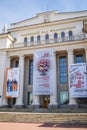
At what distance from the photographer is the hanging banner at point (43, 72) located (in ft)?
81.8

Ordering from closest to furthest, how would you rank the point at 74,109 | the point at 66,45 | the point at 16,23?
the point at 74,109 → the point at 66,45 → the point at 16,23

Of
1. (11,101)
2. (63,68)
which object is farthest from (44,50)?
(11,101)

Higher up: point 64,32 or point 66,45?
point 64,32

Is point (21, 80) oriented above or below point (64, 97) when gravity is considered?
above

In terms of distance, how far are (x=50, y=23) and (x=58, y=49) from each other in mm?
5862

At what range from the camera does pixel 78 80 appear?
23.8 m

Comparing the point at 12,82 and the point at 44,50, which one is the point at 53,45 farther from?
the point at 12,82

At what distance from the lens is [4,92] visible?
26.8 m

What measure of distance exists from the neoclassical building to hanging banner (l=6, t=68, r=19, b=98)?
0.44 m

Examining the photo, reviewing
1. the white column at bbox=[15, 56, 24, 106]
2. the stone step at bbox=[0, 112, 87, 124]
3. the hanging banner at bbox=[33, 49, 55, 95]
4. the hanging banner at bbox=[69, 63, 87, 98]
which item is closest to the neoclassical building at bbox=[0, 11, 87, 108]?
the white column at bbox=[15, 56, 24, 106]

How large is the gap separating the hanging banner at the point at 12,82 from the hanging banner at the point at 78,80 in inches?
335

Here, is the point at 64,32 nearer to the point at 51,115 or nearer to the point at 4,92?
the point at 4,92

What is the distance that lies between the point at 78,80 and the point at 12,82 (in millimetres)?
10256

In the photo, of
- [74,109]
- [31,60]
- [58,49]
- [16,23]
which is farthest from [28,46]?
[74,109]
